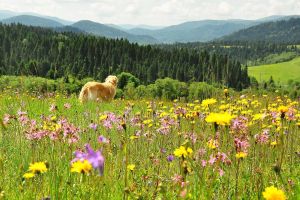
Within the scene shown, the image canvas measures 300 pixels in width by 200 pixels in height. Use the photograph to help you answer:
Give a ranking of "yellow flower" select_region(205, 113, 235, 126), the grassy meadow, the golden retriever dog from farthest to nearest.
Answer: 1. the golden retriever dog
2. the grassy meadow
3. "yellow flower" select_region(205, 113, 235, 126)

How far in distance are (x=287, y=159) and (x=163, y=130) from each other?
1877 mm

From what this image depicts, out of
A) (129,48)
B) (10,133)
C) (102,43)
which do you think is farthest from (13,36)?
(10,133)

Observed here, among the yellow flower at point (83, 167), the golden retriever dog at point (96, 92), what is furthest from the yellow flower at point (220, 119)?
the golden retriever dog at point (96, 92)

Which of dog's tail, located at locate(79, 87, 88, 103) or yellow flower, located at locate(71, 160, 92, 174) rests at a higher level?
yellow flower, located at locate(71, 160, 92, 174)

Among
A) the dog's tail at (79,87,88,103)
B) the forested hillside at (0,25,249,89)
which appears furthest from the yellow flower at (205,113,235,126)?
the forested hillside at (0,25,249,89)

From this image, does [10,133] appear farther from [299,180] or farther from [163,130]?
[299,180]

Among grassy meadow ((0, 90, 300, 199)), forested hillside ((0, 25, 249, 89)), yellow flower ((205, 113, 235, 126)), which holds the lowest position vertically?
forested hillside ((0, 25, 249, 89))

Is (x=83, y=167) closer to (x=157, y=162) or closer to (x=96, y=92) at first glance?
(x=157, y=162)

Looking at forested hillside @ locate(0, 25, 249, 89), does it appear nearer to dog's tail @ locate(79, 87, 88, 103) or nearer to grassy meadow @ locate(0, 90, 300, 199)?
dog's tail @ locate(79, 87, 88, 103)

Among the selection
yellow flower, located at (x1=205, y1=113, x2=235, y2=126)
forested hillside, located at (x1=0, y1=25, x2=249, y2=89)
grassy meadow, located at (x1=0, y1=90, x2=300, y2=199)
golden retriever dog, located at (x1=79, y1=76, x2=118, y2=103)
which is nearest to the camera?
yellow flower, located at (x1=205, y1=113, x2=235, y2=126)

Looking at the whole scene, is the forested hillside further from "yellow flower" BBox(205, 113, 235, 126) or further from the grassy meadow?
"yellow flower" BBox(205, 113, 235, 126)

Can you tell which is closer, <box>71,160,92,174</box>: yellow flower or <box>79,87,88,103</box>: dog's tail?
<box>71,160,92,174</box>: yellow flower

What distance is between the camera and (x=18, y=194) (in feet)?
11.8

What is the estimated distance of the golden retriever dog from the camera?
13.4m
